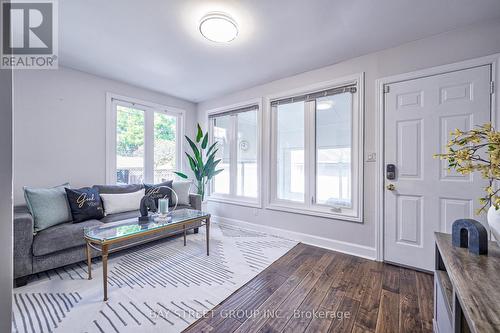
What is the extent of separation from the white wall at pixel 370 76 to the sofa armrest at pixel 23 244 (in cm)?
268

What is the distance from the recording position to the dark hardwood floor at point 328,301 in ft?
4.92

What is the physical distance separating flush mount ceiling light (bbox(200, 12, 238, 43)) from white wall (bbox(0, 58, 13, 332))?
1750 millimetres

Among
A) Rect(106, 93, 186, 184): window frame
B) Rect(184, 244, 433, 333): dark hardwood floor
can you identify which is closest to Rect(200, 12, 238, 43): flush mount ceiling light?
Rect(106, 93, 186, 184): window frame

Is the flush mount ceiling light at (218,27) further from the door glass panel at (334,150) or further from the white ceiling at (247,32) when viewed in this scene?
the door glass panel at (334,150)

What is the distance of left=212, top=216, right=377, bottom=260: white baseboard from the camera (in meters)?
2.59

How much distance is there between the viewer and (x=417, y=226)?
7.52ft

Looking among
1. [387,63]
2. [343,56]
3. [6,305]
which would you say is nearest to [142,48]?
[343,56]

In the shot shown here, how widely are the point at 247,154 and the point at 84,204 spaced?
2.47m

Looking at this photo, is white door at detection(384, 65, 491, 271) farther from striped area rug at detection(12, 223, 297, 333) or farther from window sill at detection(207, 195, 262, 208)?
window sill at detection(207, 195, 262, 208)

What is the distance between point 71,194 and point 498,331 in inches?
133

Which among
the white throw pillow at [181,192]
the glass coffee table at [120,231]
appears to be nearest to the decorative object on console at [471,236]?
the glass coffee table at [120,231]

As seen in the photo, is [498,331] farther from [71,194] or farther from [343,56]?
[71,194]

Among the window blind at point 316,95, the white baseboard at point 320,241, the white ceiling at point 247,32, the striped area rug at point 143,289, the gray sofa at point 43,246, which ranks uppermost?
the white ceiling at point 247,32

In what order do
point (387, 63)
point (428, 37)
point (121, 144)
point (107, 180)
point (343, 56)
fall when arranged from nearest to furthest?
point (428, 37) → point (387, 63) → point (343, 56) → point (107, 180) → point (121, 144)
